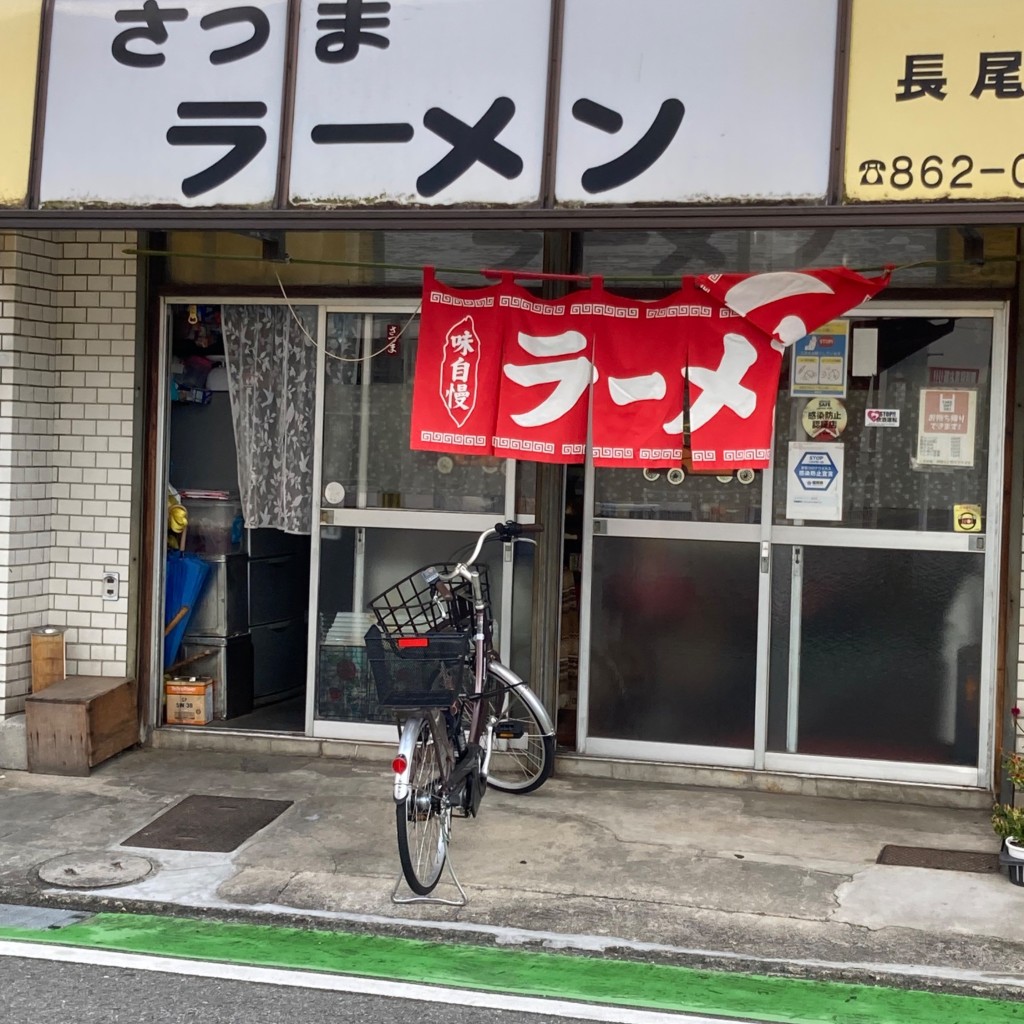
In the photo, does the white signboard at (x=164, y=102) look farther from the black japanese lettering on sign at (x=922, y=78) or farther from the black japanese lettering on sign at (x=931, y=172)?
the black japanese lettering on sign at (x=922, y=78)

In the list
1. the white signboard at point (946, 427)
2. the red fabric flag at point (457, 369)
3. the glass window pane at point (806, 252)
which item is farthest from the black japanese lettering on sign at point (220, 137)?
the white signboard at point (946, 427)

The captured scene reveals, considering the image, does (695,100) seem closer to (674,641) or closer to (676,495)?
(676,495)

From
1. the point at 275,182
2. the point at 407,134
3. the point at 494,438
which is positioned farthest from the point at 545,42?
the point at 494,438

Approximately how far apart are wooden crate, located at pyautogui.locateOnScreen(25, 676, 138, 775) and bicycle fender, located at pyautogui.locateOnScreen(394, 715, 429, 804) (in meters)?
2.81

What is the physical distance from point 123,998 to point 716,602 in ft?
13.4

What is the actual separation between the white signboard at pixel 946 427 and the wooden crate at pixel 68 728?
5082 mm

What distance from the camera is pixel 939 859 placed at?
6.20 metres

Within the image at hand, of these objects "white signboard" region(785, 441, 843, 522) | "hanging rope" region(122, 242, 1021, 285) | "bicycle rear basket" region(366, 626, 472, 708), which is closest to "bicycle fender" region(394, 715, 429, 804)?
"bicycle rear basket" region(366, 626, 472, 708)

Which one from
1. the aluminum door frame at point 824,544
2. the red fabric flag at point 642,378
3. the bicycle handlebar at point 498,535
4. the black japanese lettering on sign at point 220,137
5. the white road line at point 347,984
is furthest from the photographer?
the aluminum door frame at point 824,544

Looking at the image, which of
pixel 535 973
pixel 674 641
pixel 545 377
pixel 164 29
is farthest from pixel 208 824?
pixel 164 29

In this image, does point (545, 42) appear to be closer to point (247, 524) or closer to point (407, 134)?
point (407, 134)

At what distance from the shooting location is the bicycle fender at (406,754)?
5367 mm

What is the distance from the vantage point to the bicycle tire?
655 cm

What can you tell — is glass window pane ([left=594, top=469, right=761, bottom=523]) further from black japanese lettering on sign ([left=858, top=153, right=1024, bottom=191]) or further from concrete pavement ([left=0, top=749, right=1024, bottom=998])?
black japanese lettering on sign ([left=858, top=153, right=1024, bottom=191])
